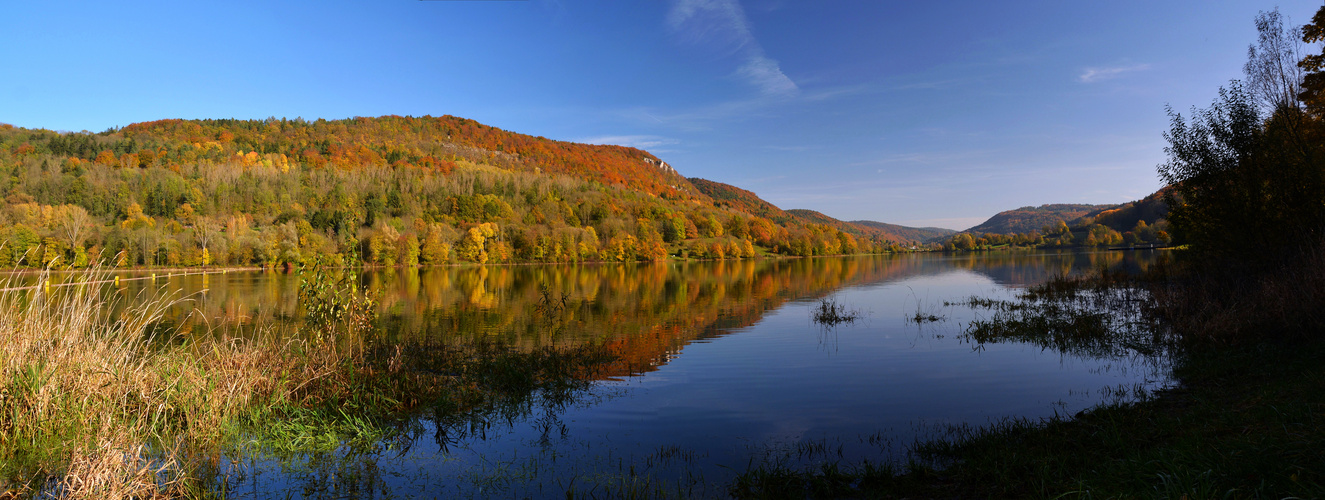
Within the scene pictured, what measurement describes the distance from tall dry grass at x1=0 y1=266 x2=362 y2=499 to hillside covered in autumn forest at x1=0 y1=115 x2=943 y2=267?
60513mm

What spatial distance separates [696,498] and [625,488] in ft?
2.50

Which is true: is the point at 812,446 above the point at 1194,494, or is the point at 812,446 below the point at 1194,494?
below

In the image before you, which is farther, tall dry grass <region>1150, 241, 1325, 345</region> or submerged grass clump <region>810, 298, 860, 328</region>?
submerged grass clump <region>810, 298, 860, 328</region>

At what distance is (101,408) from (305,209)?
436 ft

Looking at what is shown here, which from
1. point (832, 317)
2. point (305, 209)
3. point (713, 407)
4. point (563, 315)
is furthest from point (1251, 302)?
point (305, 209)

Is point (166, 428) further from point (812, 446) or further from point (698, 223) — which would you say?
point (698, 223)

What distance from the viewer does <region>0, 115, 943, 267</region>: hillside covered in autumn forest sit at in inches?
3273

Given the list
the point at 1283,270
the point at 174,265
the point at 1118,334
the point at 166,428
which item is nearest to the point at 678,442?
the point at 166,428

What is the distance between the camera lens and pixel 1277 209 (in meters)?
14.4

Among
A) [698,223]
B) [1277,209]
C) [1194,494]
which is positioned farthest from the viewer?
[698,223]

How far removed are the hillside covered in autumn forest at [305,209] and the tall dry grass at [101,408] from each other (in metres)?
60.5

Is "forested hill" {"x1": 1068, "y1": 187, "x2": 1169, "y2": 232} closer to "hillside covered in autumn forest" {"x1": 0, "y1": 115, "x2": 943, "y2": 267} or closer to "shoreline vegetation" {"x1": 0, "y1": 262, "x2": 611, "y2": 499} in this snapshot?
"hillside covered in autumn forest" {"x1": 0, "y1": 115, "x2": 943, "y2": 267}

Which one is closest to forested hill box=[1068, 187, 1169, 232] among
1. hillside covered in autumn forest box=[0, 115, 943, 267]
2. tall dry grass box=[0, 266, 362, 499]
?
hillside covered in autumn forest box=[0, 115, 943, 267]

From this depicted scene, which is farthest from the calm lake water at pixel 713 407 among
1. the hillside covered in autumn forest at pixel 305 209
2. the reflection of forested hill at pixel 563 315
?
the hillside covered in autumn forest at pixel 305 209
